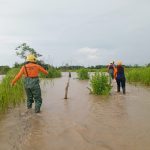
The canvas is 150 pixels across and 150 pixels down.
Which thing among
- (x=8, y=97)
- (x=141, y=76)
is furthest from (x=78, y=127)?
(x=141, y=76)

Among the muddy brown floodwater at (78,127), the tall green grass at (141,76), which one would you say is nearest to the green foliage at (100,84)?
the muddy brown floodwater at (78,127)

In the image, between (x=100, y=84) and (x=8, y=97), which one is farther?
(x=100, y=84)

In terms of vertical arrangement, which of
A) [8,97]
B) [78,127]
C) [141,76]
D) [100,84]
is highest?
[141,76]

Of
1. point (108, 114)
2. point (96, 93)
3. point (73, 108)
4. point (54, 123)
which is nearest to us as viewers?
point (54, 123)

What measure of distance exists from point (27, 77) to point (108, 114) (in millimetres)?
2486

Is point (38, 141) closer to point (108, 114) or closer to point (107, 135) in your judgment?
point (107, 135)

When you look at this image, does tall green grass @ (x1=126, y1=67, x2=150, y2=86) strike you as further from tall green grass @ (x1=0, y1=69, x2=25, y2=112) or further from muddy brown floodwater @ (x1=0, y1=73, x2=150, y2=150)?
tall green grass @ (x1=0, y1=69, x2=25, y2=112)

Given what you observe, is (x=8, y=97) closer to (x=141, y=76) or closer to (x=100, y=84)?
(x=100, y=84)

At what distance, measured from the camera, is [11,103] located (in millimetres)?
11688

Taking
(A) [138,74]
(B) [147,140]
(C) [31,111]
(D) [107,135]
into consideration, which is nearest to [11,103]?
(C) [31,111]

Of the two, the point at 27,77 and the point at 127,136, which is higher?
the point at 27,77

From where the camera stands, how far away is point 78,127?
Answer: 26.7 feet

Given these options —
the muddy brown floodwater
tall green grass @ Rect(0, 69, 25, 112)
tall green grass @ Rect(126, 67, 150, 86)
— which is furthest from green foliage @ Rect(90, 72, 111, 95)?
tall green grass @ Rect(126, 67, 150, 86)

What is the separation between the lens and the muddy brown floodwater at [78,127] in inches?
262
